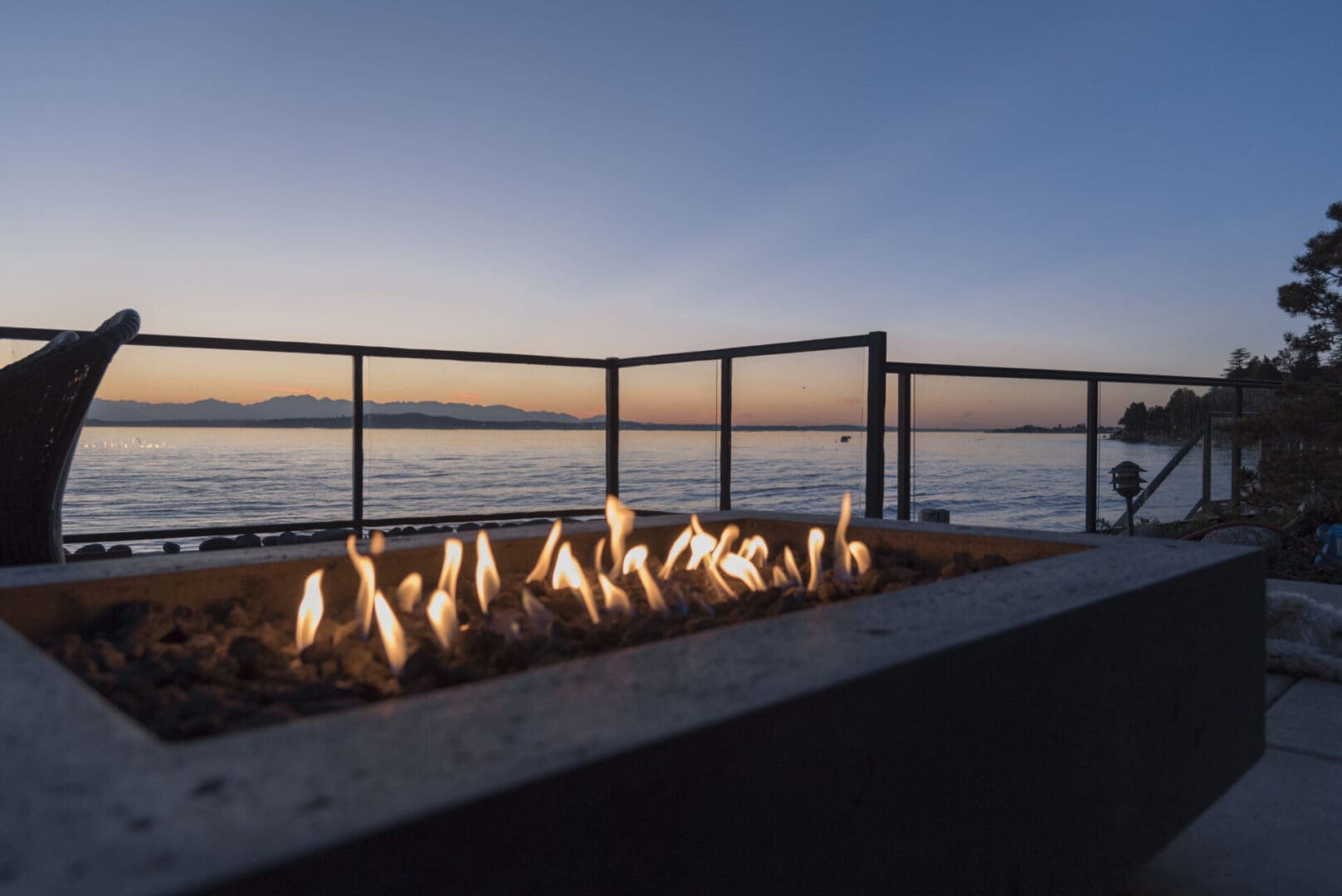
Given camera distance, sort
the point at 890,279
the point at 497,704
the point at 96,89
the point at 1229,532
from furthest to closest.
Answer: the point at 890,279
the point at 96,89
the point at 1229,532
the point at 497,704

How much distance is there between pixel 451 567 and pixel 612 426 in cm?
276

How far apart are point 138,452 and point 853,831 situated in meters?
16.6

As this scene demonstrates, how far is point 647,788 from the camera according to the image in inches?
21.9

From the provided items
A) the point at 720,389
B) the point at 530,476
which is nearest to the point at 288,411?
the point at 720,389

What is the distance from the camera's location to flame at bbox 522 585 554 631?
122 cm

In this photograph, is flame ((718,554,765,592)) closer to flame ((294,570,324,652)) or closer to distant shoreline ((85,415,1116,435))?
flame ((294,570,324,652))

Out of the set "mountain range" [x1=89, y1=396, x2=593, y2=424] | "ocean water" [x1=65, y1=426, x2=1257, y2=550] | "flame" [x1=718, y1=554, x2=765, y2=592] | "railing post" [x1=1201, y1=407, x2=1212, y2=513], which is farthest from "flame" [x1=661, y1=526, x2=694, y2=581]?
"railing post" [x1=1201, y1=407, x2=1212, y2=513]

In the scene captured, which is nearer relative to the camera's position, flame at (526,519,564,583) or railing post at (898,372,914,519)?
flame at (526,519,564,583)

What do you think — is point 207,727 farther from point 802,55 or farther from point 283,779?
point 802,55

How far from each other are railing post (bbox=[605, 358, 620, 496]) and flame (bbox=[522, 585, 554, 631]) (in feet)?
9.39

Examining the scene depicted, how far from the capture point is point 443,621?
1146 millimetres

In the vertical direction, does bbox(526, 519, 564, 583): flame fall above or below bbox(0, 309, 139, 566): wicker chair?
below

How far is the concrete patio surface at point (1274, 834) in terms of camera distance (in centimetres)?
140

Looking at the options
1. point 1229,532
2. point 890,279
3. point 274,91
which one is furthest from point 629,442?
point 890,279
